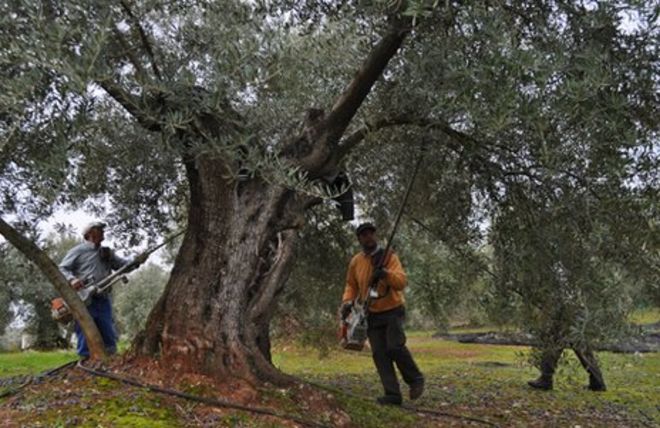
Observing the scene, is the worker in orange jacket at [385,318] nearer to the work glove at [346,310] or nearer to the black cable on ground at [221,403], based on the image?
the work glove at [346,310]

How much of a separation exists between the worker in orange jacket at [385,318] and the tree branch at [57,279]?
2986 mm

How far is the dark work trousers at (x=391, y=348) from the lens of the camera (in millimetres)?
7695

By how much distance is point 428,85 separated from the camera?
17.2ft

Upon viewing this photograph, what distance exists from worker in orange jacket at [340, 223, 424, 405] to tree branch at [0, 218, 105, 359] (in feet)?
9.80

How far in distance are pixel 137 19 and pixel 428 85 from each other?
9.68 feet

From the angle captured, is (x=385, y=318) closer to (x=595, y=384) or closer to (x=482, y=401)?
(x=482, y=401)

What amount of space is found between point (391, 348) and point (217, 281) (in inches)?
101

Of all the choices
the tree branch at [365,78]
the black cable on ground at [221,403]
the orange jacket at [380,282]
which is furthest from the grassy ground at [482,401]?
the tree branch at [365,78]

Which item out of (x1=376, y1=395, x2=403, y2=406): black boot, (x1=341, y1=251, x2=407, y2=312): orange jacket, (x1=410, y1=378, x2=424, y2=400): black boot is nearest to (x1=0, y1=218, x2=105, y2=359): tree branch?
(x1=341, y1=251, x2=407, y2=312): orange jacket

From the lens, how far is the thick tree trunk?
238 inches

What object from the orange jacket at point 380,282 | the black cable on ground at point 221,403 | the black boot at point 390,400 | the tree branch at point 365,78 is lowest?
the black boot at point 390,400

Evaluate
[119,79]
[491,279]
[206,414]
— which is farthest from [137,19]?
[491,279]

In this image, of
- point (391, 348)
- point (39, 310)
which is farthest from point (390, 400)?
point (39, 310)

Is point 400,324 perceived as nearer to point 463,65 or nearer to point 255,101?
point 255,101
